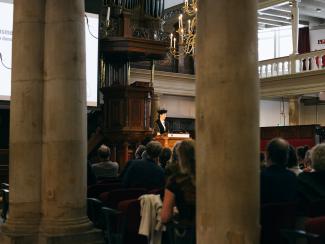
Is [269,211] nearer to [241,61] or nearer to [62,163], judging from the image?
[241,61]

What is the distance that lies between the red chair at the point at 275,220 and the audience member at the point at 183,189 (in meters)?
0.55

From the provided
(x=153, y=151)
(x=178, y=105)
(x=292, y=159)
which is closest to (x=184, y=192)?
(x=292, y=159)

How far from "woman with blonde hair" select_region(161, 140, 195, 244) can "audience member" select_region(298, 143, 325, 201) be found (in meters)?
0.90

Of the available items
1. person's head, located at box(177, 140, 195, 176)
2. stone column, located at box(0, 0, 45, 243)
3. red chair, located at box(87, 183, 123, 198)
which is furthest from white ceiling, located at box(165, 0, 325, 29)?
person's head, located at box(177, 140, 195, 176)

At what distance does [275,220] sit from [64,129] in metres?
2.59

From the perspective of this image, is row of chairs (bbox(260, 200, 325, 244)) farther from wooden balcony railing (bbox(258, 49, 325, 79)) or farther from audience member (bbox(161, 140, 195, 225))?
wooden balcony railing (bbox(258, 49, 325, 79))

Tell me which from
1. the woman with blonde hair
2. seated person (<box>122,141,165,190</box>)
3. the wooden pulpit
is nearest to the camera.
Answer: the woman with blonde hair

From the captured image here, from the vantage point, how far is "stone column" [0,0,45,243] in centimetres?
547

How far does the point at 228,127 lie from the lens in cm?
332

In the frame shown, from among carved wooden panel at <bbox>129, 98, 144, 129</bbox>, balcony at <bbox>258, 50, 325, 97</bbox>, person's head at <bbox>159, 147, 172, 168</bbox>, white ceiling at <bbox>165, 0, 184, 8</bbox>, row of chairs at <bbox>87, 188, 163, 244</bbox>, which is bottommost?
row of chairs at <bbox>87, 188, 163, 244</bbox>

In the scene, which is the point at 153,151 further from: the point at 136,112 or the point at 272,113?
the point at 272,113

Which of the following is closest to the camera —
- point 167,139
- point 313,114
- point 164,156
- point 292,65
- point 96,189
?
point 96,189

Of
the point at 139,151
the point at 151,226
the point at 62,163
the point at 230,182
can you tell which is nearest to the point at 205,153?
the point at 230,182

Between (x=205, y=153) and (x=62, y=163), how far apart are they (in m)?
2.40
